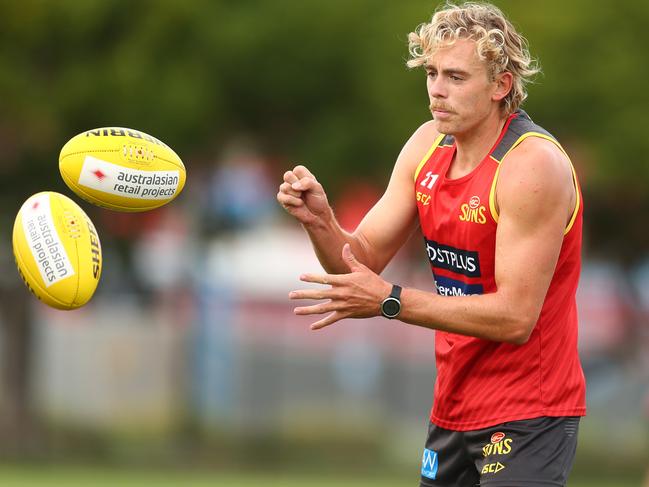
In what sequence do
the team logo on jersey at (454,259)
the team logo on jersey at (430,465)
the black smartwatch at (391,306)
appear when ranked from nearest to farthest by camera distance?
the black smartwatch at (391,306) → the team logo on jersey at (454,259) → the team logo on jersey at (430,465)

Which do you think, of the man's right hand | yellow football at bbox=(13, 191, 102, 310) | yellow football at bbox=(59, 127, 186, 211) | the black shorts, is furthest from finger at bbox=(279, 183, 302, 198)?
the black shorts

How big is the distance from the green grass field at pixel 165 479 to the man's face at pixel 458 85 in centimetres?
894

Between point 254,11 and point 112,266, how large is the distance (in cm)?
489

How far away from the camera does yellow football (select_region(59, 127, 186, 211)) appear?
236 inches

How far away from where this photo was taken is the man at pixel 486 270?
5.09 m

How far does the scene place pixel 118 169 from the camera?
599 cm

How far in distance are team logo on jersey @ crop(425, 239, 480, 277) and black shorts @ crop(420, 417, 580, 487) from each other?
668 mm

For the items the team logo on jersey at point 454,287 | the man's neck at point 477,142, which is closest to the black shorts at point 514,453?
the team logo on jersey at point 454,287

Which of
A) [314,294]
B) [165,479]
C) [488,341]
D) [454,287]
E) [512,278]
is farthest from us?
[165,479]

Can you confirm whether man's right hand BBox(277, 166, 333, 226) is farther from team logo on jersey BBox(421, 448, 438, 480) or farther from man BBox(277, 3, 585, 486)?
team logo on jersey BBox(421, 448, 438, 480)

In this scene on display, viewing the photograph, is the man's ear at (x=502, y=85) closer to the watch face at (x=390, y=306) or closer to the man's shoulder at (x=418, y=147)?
the man's shoulder at (x=418, y=147)

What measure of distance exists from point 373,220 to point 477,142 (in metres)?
0.68

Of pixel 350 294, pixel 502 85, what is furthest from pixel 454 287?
pixel 502 85

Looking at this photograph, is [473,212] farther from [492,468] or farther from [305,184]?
[492,468]
